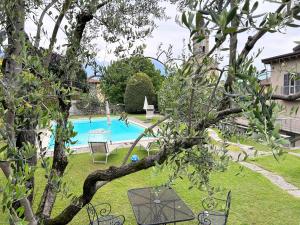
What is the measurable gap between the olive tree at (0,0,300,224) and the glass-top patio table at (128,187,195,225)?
263 cm

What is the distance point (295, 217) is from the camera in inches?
275

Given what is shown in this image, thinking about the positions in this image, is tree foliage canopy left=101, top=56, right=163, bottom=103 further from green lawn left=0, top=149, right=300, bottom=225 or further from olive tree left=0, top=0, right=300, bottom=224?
green lawn left=0, top=149, right=300, bottom=225

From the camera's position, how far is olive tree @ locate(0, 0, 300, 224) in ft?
3.94

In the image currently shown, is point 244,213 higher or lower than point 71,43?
lower

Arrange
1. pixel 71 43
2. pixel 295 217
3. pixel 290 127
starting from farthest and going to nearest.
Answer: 1. pixel 290 127
2. pixel 295 217
3. pixel 71 43

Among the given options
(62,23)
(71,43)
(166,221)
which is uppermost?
(62,23)

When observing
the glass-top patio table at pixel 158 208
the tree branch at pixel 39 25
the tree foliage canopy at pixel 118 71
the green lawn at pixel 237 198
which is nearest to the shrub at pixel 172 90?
the tree foliage canopy at pixel 118 71

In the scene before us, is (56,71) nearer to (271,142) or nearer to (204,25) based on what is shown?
(204,25)

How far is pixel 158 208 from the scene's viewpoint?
6.23 metres

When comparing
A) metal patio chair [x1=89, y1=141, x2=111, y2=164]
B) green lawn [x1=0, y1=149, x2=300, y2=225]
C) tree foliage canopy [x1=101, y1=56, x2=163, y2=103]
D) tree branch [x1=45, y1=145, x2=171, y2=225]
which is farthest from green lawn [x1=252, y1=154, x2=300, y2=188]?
tree branch [x1=45, y1=145, x2=171, y2=225]

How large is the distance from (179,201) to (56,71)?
13.6 feet

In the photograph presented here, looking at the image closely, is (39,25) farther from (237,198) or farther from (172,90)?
(237,198)

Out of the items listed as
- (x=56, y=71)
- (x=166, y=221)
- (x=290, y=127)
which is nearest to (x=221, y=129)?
(x=56, y=71)

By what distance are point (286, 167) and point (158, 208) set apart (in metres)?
6.50
